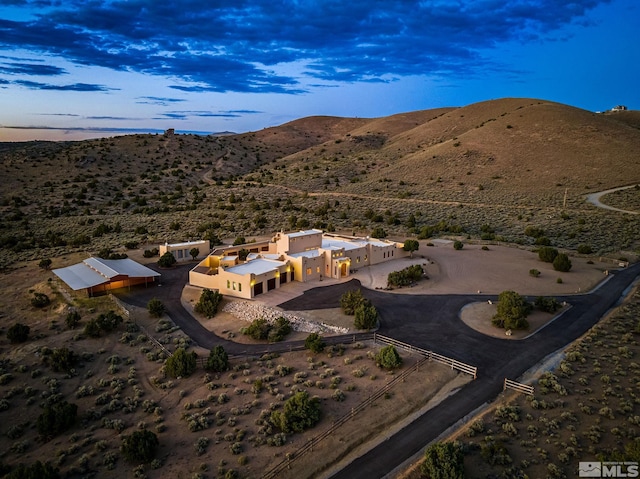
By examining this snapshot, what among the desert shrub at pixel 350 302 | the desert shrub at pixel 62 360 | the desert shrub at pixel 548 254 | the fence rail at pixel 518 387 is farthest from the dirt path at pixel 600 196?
the desert shrub at pixel 62 360

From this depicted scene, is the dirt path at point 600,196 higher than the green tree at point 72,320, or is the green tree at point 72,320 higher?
the dirt path at point 600,196

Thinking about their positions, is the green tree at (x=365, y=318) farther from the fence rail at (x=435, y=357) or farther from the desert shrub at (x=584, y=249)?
the desert shrub at (x=584, y=249)

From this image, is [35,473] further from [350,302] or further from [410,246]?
[410,246]

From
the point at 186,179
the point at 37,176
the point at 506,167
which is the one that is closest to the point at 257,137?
the point at 186,179

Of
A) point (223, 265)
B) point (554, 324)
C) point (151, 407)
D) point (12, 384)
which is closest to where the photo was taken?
point (151, 407)

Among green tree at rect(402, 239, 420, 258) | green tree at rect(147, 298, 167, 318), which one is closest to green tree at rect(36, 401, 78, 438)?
green tree at rect(147, 298, 167, 318)

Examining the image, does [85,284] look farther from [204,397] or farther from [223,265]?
[204,397]
